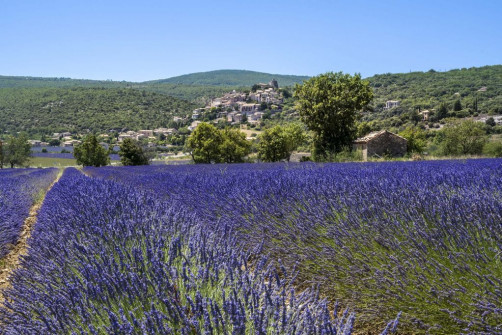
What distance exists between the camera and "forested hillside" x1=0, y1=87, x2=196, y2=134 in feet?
318

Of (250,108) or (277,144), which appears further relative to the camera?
(250,108)

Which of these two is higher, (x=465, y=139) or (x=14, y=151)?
(x=465, y=139)

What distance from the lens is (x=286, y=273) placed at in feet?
6.81

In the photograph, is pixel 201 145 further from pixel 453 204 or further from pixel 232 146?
pixel 453 204

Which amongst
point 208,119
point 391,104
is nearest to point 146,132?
point 208,119

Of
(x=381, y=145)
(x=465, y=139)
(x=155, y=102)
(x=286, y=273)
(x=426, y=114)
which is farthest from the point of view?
(x=155, y=102)

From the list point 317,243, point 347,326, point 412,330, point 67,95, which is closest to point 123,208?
point 317,243

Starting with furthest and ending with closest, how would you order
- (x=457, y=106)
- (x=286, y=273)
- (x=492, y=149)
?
(x=457, y=106), (x=492, y=149), (x=286, y=273)

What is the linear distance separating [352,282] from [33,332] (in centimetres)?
172

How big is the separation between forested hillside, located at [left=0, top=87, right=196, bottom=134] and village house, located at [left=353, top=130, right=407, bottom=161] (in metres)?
79.2

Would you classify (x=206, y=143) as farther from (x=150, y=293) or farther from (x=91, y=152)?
(x=150, y=293)

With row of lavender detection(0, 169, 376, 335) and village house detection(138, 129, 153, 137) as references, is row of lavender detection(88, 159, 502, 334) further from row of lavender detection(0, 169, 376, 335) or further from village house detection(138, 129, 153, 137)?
village house detection(138, 129, 153, 137)

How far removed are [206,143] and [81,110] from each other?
7922 cm

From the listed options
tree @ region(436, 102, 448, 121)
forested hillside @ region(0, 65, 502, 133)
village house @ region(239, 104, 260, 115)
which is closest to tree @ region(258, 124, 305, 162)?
forested hillside @ region(0, 65, 502, 133)
